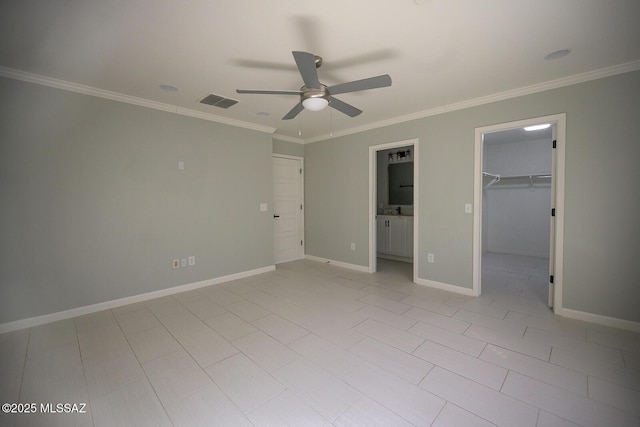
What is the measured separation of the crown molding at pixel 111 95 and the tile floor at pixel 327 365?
249 centimetres

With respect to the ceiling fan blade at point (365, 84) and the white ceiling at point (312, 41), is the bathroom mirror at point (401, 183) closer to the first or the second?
the white ceiling at point (312, 41)

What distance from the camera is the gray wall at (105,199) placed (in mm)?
2646

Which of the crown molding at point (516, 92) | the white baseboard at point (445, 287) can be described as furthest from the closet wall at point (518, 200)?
the white baseboard at point (445, 287)

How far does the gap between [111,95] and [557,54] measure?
15.1 feet

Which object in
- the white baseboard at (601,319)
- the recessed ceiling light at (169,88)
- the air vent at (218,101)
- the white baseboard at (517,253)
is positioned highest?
the air vent at (218,101)

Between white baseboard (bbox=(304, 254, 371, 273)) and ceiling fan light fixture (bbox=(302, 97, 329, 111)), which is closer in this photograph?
ceiling fan light fixture (bbox=(302, 97, 329, 111))

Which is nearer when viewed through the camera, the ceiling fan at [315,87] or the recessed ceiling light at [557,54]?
the ceiling fan at [315,87]

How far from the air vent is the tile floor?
2.56m

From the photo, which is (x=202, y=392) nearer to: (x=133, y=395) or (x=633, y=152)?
(x=133, y=395)

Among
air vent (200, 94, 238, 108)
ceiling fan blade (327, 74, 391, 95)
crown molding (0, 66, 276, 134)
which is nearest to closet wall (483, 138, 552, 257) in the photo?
ceiling fan blade (327, 74, 391, 95)

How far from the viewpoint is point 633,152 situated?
2539 millimetres

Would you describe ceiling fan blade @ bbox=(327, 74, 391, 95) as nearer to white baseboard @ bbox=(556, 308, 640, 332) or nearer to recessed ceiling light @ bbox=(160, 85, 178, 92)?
recessed ceiling light @ bbox=(160, 85, 178, 92)

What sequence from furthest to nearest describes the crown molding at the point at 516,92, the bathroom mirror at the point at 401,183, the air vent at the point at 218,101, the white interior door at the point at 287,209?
the bathroom mirror at the point at 401,183 < the white interior door at the point at 287,209 < the air vent at the point at 218,101 < the crown molding at the point at 516,92

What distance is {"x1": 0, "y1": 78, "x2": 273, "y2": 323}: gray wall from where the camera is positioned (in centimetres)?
265
